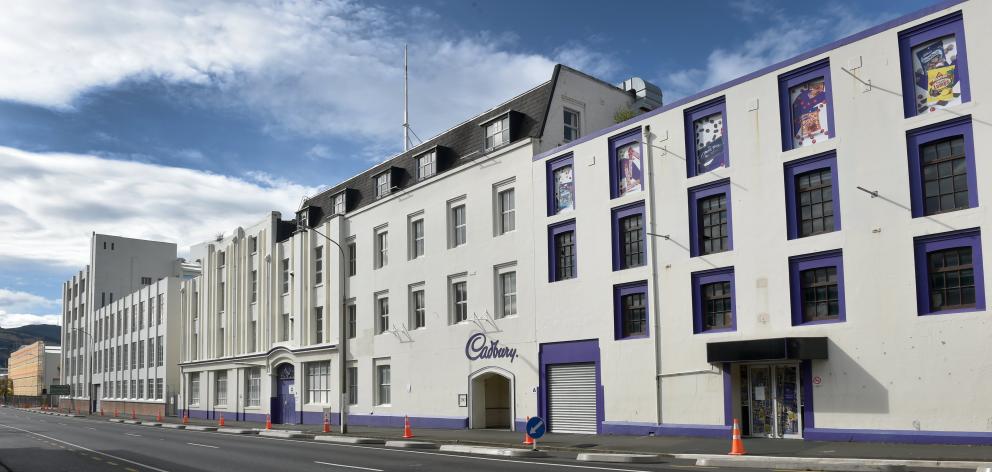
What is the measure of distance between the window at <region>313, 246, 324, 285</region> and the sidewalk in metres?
15.2

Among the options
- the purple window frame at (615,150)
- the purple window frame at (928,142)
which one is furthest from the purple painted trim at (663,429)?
the purple window frame at (928,142)

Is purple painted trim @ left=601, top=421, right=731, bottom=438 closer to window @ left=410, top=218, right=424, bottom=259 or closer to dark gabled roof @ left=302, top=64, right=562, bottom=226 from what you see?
dark gabled roof @ left=302, top=64, right=562, bottom=226

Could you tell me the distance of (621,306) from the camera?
26984 millimetres

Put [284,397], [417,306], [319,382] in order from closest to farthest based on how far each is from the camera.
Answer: [417,306], [319,382], [284,397]

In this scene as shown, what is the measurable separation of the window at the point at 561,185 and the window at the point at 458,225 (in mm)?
5488

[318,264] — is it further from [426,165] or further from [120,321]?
[120,321]

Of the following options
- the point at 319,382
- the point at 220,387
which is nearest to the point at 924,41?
the point at 319,382

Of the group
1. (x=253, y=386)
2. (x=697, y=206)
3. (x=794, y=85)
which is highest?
(x=794, y=85)

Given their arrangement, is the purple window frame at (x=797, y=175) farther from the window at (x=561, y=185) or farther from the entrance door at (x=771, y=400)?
the window at (x=561, y=185)

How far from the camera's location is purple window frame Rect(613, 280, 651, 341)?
2617 centimetres

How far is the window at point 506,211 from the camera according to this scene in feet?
104

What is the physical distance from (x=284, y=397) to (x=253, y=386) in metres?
4.79

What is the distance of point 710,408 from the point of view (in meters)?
23.7

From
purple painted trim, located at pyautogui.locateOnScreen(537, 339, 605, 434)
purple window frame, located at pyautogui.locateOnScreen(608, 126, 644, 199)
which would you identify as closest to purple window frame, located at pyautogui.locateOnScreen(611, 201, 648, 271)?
purple window frame, located at pyautogui.locateOnScreen(608, 126, 644, 199)
